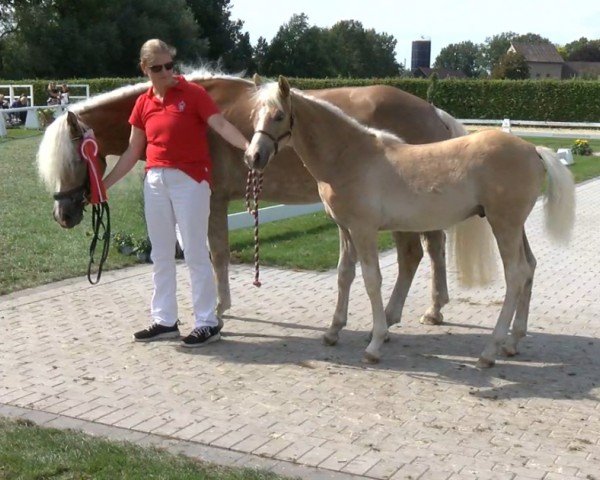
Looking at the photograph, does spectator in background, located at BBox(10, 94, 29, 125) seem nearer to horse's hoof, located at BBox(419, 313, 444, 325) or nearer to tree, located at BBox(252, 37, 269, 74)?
horse's hoof, located at BBox(419, 313, 444, 325)

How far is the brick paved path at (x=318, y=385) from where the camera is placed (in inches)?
166

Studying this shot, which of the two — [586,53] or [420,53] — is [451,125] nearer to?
[420,53]

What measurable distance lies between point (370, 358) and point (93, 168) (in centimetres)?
243

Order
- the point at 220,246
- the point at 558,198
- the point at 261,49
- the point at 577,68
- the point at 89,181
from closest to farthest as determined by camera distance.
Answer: the point at 558,198 < the point at 89,181 < the point at 220,246 < the point at 261,49 < the point at 577,68

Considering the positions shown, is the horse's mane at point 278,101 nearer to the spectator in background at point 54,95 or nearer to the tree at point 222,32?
the spectator in background at point 54,95

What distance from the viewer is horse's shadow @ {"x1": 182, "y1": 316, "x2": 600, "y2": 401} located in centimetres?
533

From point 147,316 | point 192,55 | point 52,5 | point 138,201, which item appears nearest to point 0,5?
point 52,5

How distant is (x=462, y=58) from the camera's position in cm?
14275

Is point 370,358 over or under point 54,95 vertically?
under

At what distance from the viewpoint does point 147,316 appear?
6.98 metres

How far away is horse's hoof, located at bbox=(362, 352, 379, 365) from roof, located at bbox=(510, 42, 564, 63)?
117 m

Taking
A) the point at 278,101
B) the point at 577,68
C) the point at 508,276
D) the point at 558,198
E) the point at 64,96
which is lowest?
the point at 508,276

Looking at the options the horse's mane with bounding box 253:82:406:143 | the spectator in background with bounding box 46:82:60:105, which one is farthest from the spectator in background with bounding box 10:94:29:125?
the horse's mane with bounding box 253:82:406:143

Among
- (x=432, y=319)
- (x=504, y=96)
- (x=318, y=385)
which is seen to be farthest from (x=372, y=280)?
(x=504, y=96)
